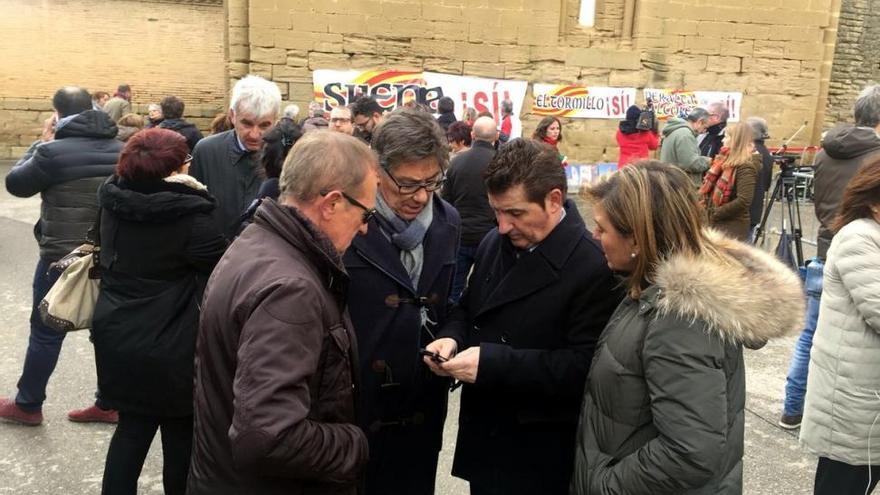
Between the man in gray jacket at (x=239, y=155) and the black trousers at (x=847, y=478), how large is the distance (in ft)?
9.29

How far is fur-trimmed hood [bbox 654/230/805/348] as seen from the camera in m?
1.75

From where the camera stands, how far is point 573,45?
12.3 metres

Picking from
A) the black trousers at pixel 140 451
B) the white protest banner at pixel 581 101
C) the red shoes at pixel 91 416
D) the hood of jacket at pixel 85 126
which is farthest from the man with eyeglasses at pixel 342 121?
the white protest banner at pixel 581 101

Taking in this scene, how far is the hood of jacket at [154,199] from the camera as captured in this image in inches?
105

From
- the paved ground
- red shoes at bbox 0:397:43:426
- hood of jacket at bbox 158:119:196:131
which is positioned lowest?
the paved ground

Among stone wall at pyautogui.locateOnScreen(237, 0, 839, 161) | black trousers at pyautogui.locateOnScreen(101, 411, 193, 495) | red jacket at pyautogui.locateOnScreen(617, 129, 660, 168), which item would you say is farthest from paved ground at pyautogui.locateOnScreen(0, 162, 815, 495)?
stone wall at pyautogui.locateOnScreen(237, 0, 839, 161)

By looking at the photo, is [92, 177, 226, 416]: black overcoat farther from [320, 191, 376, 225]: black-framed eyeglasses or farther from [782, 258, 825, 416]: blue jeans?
[782, 258, 825, 416]: blue jeans

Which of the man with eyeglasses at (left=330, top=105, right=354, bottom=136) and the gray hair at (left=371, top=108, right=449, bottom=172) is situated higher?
the gray hair at (left=371, top=108, right=449, bottom=172)

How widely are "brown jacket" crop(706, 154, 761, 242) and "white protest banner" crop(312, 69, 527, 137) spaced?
5.87 meters

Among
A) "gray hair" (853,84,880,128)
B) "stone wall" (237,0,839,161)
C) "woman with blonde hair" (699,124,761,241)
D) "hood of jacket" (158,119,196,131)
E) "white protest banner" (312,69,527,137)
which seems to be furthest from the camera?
"white protest banner" (312,69,527,137)

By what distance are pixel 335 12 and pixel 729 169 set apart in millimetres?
6776

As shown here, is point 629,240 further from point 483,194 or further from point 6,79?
point 6,79

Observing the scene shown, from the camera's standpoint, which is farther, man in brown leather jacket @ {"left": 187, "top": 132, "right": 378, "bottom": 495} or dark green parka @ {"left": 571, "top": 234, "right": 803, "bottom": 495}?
dark green parka @ {"left": 571, "top": 234, "right": 803, "bottom": 495}

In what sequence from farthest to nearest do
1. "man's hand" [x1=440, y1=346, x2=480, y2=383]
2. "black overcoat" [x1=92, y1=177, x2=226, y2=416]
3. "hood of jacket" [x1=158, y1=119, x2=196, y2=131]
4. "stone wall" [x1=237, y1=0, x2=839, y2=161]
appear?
"stone wall" [x1=237, y1=0, x2=839, y2=161], "hood of jacket" [x1=158, y1=119, x2=196, y2=131], "black overcoat" [x1=92, y1=177, x2=226, y2=416], "man's hand" [x1=440, y1=346, x2=480, y2=383]
